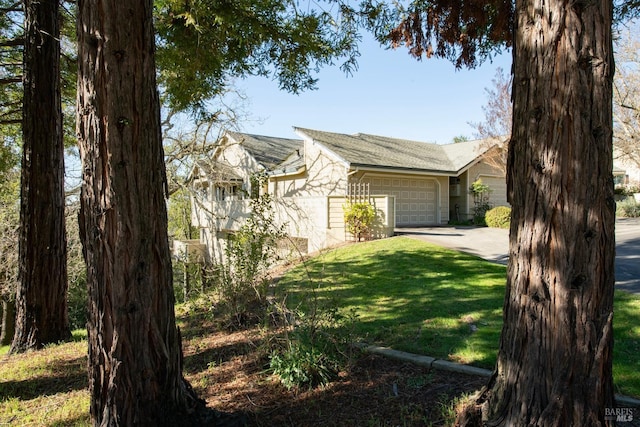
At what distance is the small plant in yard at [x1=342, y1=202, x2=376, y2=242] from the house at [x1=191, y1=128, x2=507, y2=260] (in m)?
0.31

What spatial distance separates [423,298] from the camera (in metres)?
6.36

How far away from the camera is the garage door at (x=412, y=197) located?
17828mm

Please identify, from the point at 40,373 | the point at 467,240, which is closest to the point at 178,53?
the point at 40,373

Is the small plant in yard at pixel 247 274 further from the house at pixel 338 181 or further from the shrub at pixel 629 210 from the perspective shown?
the shrub at pixel 629 210

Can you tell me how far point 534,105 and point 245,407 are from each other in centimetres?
305

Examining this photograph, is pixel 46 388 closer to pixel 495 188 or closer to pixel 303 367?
pixel 303 367

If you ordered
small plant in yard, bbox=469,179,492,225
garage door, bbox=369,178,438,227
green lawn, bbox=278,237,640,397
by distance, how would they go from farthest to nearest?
→ 1. small plant in yard, bbox=469,179,492,225
2. garage door, bbox=369,178,438,227
3. green lawn, bbox=278,237,640,397

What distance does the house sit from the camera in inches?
548

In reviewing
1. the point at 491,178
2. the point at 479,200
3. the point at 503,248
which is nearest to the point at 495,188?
the point at 491,178

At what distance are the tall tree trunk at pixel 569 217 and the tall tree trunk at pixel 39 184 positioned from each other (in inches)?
235

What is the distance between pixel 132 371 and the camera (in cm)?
268

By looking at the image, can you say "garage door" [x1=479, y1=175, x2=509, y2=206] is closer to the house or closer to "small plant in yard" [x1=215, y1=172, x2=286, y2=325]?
the house

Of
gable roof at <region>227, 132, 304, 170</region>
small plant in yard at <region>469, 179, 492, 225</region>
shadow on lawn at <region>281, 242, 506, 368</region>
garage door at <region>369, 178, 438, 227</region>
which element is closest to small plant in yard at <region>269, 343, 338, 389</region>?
shadow on lawn at <region>281, 242, 506, 368</region>

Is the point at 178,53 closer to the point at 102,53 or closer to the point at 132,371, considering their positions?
the point at 102,53
